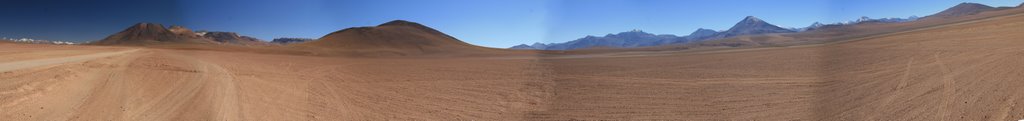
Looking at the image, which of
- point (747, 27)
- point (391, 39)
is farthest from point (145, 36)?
point (747, 27)

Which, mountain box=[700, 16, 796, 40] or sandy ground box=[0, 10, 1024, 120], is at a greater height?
mountain box=[700, 16, 796, 40]

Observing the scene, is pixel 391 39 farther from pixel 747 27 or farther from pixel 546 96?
pixel 747 27

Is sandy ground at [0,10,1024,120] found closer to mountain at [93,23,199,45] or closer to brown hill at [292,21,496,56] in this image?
brown hill at [292,21,496,56]

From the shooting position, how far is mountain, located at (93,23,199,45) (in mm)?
97000

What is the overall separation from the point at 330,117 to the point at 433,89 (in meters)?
3.83

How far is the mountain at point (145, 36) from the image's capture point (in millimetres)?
97000

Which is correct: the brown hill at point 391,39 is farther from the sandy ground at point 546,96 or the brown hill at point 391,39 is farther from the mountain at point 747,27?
the mountain at point 747,27

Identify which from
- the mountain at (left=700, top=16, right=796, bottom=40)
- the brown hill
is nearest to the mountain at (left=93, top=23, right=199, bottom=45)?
the brown hill

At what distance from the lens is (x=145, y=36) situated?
324 feet

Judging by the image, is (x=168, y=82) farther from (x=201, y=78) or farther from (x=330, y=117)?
(x=330, y=117)

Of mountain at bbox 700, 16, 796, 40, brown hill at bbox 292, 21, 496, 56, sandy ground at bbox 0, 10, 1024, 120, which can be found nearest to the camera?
sandy ground at bbox 0, 10, 1024, 120

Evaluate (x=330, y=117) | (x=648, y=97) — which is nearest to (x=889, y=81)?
A: (x=648, y=97)

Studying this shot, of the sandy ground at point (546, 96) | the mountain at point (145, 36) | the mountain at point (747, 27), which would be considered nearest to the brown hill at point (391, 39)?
the sandy ground at point (546, 96)

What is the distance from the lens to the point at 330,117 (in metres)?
7.87
